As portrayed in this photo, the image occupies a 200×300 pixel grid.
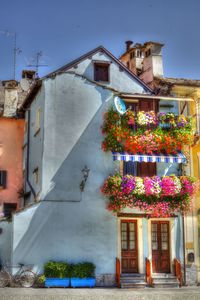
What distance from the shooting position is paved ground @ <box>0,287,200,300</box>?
18.8m

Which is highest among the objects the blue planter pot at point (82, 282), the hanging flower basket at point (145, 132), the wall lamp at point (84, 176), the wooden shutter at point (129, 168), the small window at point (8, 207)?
the hanging flower basket at point (145, 132)

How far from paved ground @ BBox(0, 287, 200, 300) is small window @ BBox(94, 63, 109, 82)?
11.2m

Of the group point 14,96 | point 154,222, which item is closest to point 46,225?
point 154,222

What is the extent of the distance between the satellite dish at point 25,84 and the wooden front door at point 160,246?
12.9m

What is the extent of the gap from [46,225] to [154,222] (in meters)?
5.75

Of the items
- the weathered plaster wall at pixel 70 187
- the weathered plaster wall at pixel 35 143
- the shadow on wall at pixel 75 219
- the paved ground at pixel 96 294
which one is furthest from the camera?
the weathered plaster wall at pixel 35 143

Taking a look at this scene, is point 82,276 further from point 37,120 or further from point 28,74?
point 28,74

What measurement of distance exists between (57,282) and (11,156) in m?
9.43

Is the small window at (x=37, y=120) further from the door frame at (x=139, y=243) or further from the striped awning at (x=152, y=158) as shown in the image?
the door frame at (x=139, y=243)

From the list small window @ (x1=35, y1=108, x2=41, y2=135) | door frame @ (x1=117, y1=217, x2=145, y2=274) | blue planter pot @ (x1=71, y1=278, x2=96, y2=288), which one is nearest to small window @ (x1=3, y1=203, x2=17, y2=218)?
small window @ (x1=35, y1=108, x2=41, y2=135)

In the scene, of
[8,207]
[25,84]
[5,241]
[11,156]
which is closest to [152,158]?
[5,241]

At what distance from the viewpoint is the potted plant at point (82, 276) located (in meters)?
21.6

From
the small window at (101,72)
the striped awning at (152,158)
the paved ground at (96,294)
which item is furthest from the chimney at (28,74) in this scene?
the paved ground at (96,294)

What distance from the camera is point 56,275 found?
21.5 meters
